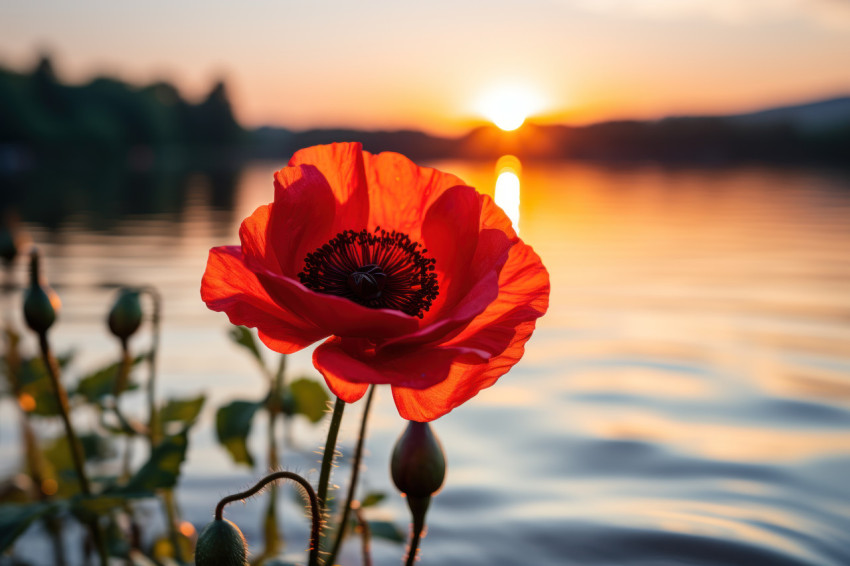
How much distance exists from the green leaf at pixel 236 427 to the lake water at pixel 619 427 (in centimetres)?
24

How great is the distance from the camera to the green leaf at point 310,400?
2402 mm

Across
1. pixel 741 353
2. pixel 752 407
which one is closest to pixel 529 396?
pixel 752 407

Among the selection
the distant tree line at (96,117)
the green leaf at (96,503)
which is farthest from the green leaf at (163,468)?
the distant tree line at (96,117)

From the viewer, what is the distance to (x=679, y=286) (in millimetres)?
10336

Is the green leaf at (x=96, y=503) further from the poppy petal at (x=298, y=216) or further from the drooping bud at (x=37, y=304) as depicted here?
the poppy petal at (x=298, y=216)

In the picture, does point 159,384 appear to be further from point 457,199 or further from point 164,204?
point 164,204

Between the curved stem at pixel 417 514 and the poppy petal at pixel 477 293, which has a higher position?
the poppy petal at pixel 477 293

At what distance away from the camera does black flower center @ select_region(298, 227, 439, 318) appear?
48.9 inches

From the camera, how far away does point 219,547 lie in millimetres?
1138

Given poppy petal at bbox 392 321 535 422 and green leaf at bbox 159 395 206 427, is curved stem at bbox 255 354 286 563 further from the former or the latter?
poppy petal at bbox 392 321 535 422

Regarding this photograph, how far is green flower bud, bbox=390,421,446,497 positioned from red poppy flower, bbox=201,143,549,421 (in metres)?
0.09

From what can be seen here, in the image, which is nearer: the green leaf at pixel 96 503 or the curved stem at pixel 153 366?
the green leaf at pixel 96 503

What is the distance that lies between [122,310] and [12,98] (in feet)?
308

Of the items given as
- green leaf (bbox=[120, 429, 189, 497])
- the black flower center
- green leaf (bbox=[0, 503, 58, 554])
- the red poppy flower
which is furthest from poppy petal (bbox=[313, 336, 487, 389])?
green leaf (bbox=[0, 503, 58, 554])
